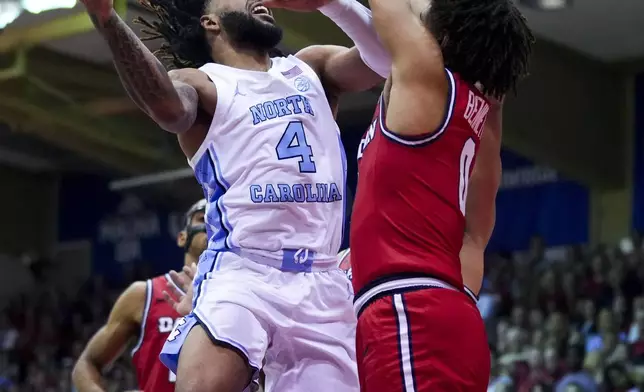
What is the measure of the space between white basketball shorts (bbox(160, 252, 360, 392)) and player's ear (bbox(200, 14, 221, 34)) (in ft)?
2.24

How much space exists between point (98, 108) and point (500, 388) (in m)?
6.38

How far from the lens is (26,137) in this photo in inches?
548

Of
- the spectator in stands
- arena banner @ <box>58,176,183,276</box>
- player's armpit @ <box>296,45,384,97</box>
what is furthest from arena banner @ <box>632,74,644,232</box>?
player's armpit @ <box>296,45,384,97</box>

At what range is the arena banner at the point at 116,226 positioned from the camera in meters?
13.8

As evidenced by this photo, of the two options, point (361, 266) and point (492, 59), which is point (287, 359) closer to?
point (361, 266)

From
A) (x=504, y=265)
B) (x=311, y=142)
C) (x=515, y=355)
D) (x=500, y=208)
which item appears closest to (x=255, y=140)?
(x=311, y=142)

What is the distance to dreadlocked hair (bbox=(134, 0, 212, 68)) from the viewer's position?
3.55 meters

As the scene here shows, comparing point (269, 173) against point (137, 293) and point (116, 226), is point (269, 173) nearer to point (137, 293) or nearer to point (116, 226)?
point (137, 293)

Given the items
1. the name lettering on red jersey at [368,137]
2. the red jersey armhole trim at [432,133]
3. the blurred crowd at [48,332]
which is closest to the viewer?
the red jersey armhole trim at [432,133]

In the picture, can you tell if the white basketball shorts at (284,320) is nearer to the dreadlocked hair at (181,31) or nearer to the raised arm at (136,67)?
the raised arm at (136,67)

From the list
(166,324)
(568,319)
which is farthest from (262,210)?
(568,319)

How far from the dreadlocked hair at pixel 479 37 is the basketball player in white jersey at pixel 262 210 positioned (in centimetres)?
36

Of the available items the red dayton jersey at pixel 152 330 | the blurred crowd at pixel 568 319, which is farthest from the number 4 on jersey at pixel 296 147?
the blurred crowd at pixel 568 319

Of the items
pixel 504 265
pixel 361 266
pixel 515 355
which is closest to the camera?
pixel 361 266
